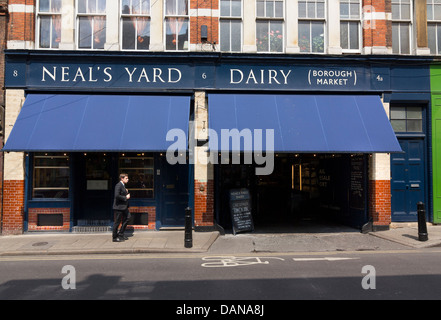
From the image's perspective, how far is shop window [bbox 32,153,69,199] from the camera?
10727mm

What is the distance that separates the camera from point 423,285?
5680 millimetres

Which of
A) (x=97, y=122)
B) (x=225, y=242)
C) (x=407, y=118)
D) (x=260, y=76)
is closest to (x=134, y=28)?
(x=97, y=122)

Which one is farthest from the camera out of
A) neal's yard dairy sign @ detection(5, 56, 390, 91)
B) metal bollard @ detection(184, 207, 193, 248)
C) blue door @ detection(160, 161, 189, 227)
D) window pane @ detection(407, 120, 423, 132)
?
window pane @ detection(407, 120, 423, 132)

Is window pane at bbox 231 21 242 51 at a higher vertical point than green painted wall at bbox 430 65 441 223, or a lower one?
higher

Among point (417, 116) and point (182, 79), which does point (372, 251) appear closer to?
point (417, 116)

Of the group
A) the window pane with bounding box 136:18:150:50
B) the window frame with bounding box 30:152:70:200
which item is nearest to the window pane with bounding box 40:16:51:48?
the window pane with bounding box 136:18:150:50

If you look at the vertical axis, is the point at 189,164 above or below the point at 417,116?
below

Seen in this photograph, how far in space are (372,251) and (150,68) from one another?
9.06 meters

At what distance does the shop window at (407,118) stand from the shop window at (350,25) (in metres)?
2.74

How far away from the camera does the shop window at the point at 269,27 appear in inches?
454

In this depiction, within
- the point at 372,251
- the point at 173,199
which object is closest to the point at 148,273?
the point at 173,199

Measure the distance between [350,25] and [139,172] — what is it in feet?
31.3

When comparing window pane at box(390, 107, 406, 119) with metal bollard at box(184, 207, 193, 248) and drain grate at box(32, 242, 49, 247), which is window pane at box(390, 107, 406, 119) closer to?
metal bollard at box(184, 207, 193, 248)

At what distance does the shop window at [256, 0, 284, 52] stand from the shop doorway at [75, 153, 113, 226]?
7000 millimetres
